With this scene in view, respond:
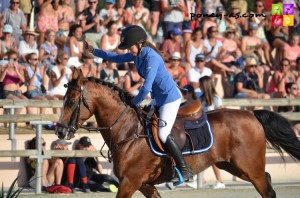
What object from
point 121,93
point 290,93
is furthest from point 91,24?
point 121,93

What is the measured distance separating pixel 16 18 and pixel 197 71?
12.6 feet

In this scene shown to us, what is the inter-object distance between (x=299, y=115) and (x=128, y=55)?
5.14 metres

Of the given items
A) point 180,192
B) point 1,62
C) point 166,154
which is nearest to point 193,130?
point 166,154

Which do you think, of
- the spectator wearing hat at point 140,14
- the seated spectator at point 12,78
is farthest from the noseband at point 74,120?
the spectator wearing hat at point 140,14

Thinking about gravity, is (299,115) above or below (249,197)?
above

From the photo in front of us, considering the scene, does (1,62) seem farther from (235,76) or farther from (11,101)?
(235,76)

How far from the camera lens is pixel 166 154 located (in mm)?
10805

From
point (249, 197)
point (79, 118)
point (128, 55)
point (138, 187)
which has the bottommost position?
point (249, 197)

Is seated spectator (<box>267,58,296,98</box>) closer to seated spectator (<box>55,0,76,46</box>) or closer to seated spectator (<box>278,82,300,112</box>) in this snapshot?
seated spectator (<box>278,82,300,112</box>)

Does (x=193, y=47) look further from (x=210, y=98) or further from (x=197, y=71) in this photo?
(x=210, y=98)

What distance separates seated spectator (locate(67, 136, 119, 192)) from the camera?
45.3 feet

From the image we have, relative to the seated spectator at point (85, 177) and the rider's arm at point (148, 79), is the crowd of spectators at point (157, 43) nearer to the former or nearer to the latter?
the seated spectator at point (85, 177)

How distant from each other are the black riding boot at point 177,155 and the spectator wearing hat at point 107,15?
25.6 ft

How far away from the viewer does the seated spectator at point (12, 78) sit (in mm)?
15188
